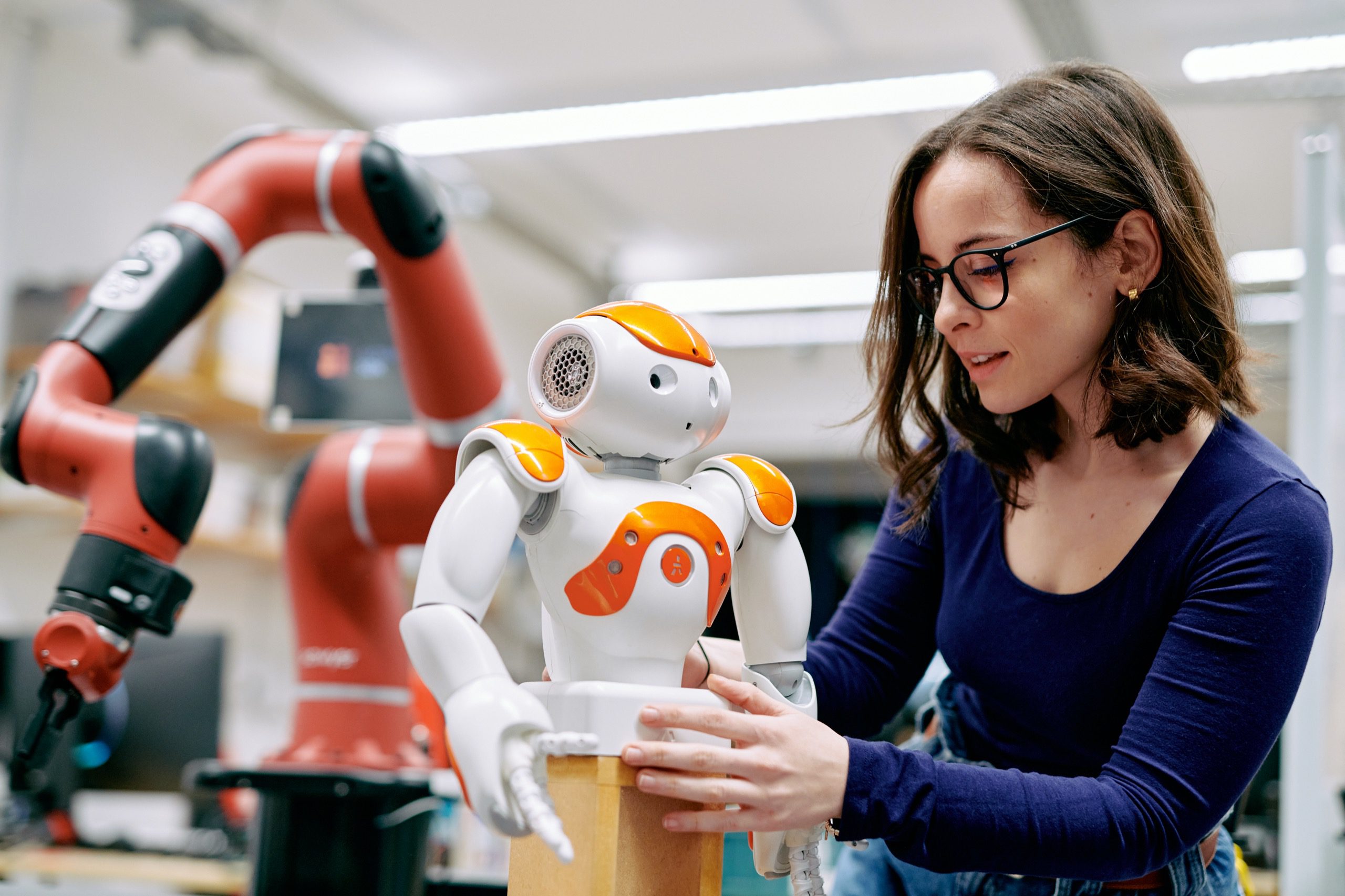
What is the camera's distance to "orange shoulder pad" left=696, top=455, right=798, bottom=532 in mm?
1126

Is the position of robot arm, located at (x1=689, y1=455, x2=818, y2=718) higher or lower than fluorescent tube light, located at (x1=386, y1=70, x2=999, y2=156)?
lower

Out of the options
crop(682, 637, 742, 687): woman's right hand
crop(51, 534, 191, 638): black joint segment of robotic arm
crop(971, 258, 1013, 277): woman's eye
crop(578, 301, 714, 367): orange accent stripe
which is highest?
crop(971, 258, 1013, 277): woman's eye

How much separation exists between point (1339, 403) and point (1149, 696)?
5.01 feet

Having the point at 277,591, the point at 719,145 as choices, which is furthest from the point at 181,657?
the point at 719,145

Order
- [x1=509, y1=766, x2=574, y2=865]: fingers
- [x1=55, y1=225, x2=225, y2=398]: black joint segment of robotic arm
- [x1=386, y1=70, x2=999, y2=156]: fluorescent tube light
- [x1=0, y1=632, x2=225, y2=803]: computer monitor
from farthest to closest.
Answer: [x1=386, y1=70, x2=999, y2=156]: fluorescent tube light
[x1=0, y1=632, x2=225, y2=803]: computer monitor
[x1=55, y1=225, x2=225, y2=398]: black joint segment of robotic arm
[x1=509, y1=766, x2=574, y2=865]: fingers

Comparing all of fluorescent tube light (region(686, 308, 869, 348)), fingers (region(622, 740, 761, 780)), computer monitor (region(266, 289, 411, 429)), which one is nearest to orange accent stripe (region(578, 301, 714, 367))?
fingers (region(622, 740, 761, 780))

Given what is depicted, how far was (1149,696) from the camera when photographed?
3.31 feet

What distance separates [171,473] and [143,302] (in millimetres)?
227

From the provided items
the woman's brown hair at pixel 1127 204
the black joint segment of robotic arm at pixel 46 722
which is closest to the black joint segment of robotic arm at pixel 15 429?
the black joint segment of robotic arm at pixel 46 722

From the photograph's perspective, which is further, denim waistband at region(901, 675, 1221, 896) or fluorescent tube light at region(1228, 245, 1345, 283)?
fluorescent tube light at region(1228, 245, 1345, 283)

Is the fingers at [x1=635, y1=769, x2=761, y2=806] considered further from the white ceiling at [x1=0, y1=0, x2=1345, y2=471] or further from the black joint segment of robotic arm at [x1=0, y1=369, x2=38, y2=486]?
the white ceiling at [x1=0, y1=0, x2=1345, y2=471]

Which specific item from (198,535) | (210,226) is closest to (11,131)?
(198,535)

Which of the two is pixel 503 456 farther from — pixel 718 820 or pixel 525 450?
pixel 718 820

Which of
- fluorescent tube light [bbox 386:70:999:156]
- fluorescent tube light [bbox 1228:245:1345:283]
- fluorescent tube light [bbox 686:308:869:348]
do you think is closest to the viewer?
fluorescent tube light [bbox 386:70:999:156]
